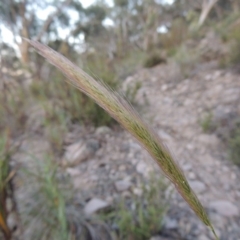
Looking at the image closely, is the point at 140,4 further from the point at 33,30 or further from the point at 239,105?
the point at 239,105

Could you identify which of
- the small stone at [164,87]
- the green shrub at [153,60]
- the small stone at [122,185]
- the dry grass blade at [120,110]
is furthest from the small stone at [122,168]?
the green shrub at [153,60]

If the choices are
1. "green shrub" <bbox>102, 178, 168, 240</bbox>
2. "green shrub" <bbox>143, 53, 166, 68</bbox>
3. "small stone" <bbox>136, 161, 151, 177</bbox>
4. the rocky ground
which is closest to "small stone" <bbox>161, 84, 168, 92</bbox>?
the rocky ground

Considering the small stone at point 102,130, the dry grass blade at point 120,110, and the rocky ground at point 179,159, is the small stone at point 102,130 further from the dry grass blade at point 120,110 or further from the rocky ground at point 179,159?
the dry grass blade at point 120,110

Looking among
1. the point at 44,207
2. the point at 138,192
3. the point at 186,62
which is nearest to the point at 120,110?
the point at 44,207

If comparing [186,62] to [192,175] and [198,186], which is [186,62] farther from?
[198,186]

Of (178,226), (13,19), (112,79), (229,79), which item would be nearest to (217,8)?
(13,19)

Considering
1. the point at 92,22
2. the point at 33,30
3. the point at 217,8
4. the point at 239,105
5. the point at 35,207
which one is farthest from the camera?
the point at 217,8

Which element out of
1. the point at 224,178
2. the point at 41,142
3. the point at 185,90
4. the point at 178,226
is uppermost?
the point at 41,142

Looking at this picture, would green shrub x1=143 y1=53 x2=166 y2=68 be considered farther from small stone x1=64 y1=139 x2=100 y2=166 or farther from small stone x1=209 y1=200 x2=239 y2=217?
small stone x1=209 y1=200 x2=239 y2=217
